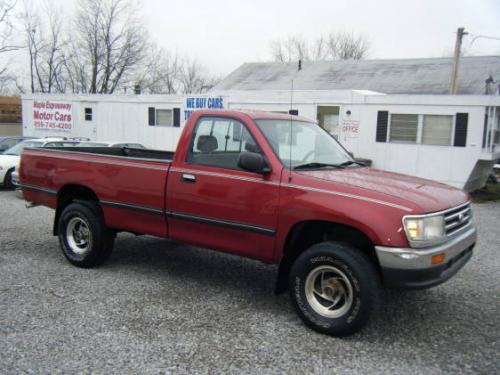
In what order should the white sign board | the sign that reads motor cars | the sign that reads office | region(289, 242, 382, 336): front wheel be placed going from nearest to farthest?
1. region(289, 242, 382, 336): front wheel
2. the white sign board
3. the sign that reads office
4. the sign that reads motor cars

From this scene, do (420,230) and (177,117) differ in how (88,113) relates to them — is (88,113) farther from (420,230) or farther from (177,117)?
(420,230)

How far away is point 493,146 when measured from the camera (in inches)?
544

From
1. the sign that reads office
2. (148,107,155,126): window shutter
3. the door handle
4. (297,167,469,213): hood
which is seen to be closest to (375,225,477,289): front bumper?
(297,167,469,213): hood

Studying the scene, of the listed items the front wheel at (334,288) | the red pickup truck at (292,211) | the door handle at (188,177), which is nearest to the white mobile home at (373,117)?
the red pickup truck at (292,211)

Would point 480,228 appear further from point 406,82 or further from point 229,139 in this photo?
point 406,82

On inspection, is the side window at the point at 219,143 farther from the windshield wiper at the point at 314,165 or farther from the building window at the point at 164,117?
the building window at the point at 164,117

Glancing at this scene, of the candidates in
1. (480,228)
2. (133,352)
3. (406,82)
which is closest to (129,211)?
(133,352)

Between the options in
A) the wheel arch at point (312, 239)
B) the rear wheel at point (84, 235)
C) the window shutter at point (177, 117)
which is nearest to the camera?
the wheel arch at point (312, 239)

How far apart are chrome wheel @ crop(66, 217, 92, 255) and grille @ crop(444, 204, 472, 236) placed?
4264mm

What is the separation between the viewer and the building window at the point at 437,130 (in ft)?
44.1

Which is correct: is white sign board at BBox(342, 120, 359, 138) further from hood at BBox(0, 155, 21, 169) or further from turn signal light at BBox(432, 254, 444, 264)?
turn signal light at BBox(432, 254, 444, 264)

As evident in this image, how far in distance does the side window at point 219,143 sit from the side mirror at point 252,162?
267mm

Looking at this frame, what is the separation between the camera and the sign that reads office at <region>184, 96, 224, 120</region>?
16641 mm

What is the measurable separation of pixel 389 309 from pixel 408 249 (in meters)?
1.35
